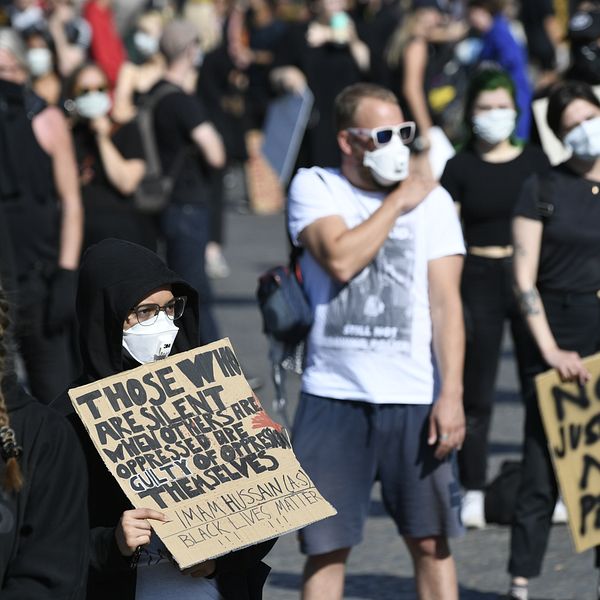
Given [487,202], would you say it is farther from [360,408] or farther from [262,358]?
[262,358]

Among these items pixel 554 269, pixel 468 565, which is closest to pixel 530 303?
pixel 554 269

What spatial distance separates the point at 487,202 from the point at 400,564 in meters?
1.49

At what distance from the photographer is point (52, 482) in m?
3.09

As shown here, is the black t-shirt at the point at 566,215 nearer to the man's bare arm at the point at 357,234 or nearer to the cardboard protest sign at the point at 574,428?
the cardboard protest sign at the point at 574,428

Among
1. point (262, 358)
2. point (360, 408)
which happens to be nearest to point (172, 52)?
point (262, 358)

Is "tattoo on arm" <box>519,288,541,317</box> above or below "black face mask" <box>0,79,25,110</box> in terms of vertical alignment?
below

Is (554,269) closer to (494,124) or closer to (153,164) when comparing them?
(494,124)

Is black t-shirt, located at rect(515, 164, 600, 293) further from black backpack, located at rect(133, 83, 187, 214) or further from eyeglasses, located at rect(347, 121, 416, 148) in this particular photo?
black backpack, located at rect(133, 83, 187, 214)

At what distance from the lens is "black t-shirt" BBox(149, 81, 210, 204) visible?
883 centimetres

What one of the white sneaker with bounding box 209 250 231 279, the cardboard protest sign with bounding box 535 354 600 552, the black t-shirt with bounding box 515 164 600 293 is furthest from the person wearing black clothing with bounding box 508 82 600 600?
the white sneaker with bounding box 209 250 231 279

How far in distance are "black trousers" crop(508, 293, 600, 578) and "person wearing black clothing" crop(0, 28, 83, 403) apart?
2.15m

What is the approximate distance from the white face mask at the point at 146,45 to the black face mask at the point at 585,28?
4.47 meters

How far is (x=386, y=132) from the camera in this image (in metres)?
5.07

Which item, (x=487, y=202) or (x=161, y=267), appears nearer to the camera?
(x=161, y=267)
